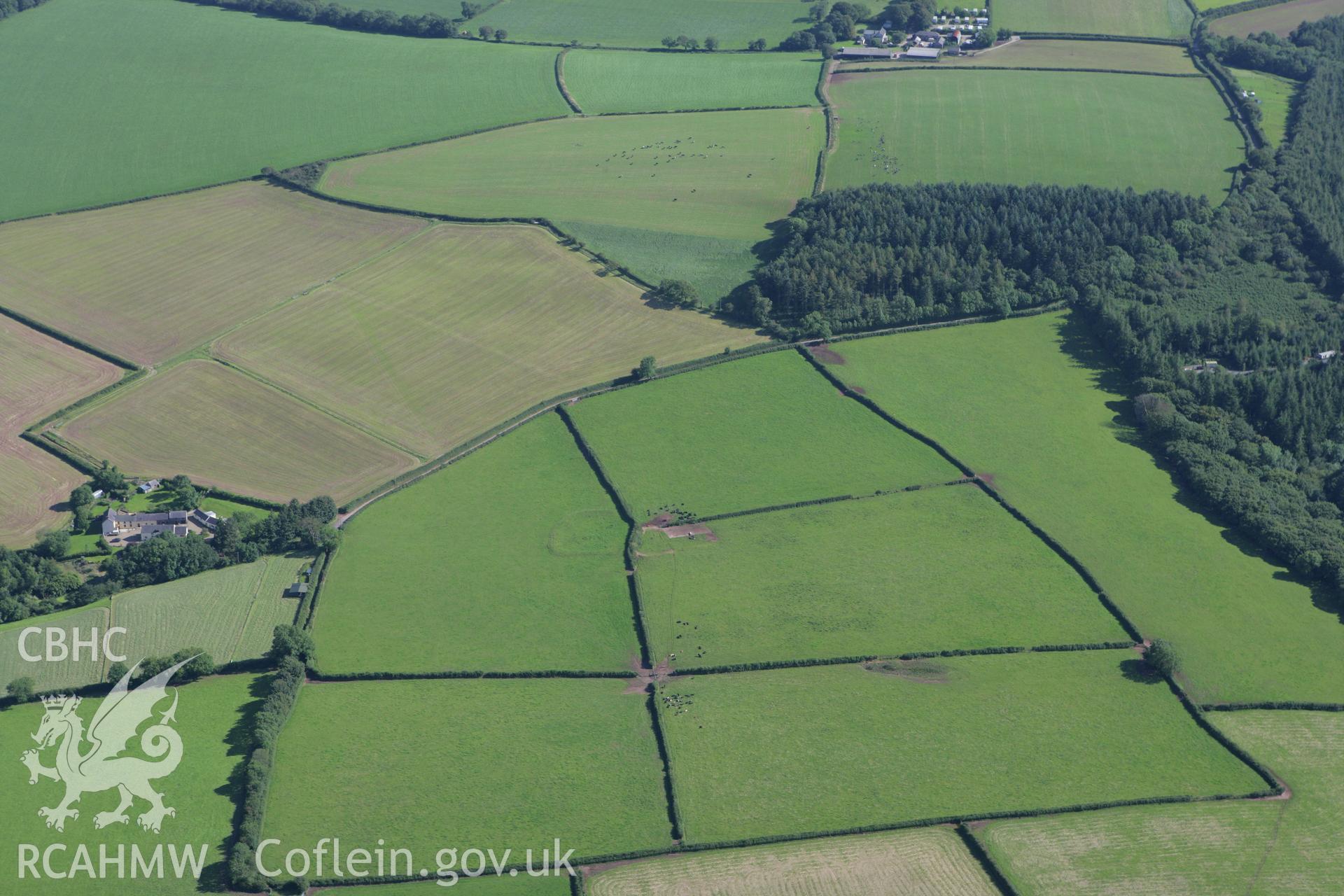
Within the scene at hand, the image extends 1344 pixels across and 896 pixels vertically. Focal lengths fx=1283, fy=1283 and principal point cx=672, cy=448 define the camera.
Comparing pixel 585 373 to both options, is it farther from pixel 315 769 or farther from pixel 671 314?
pixel 315 769

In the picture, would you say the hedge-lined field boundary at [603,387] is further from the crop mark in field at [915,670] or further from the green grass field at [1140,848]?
the green grass field at [1140,848]

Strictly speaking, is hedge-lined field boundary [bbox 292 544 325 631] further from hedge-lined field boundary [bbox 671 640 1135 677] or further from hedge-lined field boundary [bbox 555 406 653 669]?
hedge-lined field boundary [bbox 671 640 1135 677]

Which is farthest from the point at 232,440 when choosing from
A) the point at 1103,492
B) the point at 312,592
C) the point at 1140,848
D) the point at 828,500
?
the point at 1140,848

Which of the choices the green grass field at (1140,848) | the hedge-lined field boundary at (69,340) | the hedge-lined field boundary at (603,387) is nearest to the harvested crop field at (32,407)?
the hedge-lined field boundary at (69,340)

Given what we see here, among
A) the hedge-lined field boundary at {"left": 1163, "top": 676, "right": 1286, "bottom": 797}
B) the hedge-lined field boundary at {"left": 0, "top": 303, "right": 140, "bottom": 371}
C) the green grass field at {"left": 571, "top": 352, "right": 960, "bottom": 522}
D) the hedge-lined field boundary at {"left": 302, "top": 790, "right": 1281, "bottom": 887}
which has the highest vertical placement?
the hedge-lined field boundary at {"left": 0, "top": 303, "right": 140, "bottom": 371}

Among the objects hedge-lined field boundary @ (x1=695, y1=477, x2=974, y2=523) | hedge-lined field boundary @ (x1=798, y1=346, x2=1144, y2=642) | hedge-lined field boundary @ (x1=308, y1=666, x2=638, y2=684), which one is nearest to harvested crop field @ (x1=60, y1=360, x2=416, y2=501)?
hedge-lined field boundary @ (x1=308, y1=666, x2=638, y2=684)

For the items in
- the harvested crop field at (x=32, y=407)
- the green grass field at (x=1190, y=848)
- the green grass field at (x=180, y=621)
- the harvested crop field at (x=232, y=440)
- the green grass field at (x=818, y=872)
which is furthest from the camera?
the harvested crop field at (x=232, y=440)

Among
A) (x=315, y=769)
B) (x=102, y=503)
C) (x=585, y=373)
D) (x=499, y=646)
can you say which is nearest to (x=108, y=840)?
(x=315, y=769)
